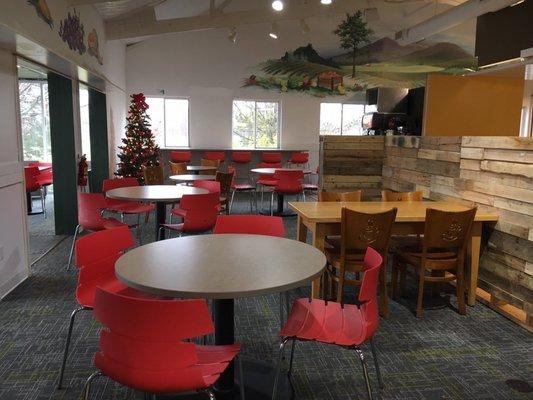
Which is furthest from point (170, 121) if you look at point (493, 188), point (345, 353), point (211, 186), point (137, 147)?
point (345, 353)

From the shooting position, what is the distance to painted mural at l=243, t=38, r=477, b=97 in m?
11.1

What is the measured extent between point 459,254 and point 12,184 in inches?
154

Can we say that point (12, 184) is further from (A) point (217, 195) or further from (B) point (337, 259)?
(B) point (337, 259)

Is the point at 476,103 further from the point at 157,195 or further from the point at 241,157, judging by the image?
the point at 241,157

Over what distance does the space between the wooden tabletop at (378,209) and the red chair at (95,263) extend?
1428mm

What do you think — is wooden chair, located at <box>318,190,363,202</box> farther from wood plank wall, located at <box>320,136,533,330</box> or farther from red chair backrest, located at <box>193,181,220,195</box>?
red chair backrest, located at <box>193,181,220,195</box>

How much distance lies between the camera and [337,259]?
3412 millimetres

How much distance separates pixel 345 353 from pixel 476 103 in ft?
12.5

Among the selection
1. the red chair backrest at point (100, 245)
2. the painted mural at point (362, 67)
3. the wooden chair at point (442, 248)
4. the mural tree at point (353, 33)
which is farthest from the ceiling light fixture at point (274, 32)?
the red chair backrest at point (100, 245)

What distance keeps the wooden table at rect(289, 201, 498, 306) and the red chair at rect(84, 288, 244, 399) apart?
190 cm

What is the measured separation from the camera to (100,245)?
251 centimetres

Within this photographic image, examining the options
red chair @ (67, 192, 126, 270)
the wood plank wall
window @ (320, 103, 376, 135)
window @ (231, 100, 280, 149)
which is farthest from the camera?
window @ (320, 103, 376, 135)

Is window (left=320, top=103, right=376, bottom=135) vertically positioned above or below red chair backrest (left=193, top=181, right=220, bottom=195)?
above

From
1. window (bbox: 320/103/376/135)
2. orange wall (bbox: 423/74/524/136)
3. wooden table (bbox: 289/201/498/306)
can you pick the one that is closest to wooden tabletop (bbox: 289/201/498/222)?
wooden table (bbox: 289/201/498/306)
